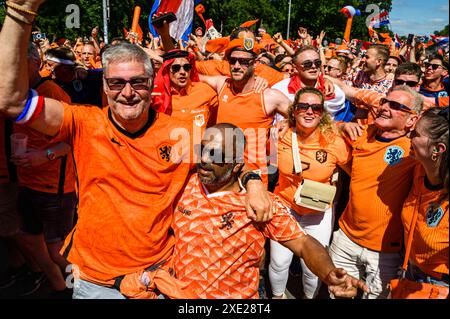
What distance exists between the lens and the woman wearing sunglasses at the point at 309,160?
3.54 meters

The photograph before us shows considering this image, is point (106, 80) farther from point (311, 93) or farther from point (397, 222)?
point (397, 222)

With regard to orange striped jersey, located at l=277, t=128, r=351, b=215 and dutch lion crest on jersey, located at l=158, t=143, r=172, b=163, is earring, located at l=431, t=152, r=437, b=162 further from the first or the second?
dutch lion crest on jersey, located at l=158, t=143, r=172, b=163

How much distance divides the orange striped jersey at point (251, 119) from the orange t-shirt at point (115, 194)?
1738mm

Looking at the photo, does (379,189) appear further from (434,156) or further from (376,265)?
(434,156)

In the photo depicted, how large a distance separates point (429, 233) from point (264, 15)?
44.8 metres

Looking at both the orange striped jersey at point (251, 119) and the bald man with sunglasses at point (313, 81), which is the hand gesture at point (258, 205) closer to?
the orange striped jersey at point (251, 119)

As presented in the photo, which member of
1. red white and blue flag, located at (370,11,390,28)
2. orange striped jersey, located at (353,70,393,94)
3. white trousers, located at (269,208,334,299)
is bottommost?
white trousers, located at (269,208,334,299)

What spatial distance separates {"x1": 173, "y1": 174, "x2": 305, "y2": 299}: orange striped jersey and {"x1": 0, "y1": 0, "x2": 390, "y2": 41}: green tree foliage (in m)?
20.9

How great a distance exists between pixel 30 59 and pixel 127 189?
5.46 feet

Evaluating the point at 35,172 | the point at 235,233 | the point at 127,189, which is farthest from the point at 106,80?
the point at 35,172

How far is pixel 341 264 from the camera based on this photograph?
334cm

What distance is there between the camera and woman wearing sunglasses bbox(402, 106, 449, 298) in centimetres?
216

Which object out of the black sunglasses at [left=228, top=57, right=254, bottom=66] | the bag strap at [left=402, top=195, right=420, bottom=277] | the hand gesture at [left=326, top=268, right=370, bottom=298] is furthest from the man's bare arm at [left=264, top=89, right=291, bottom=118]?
the hand gesture at [left=326, top=268, right=370, bottom=298]
